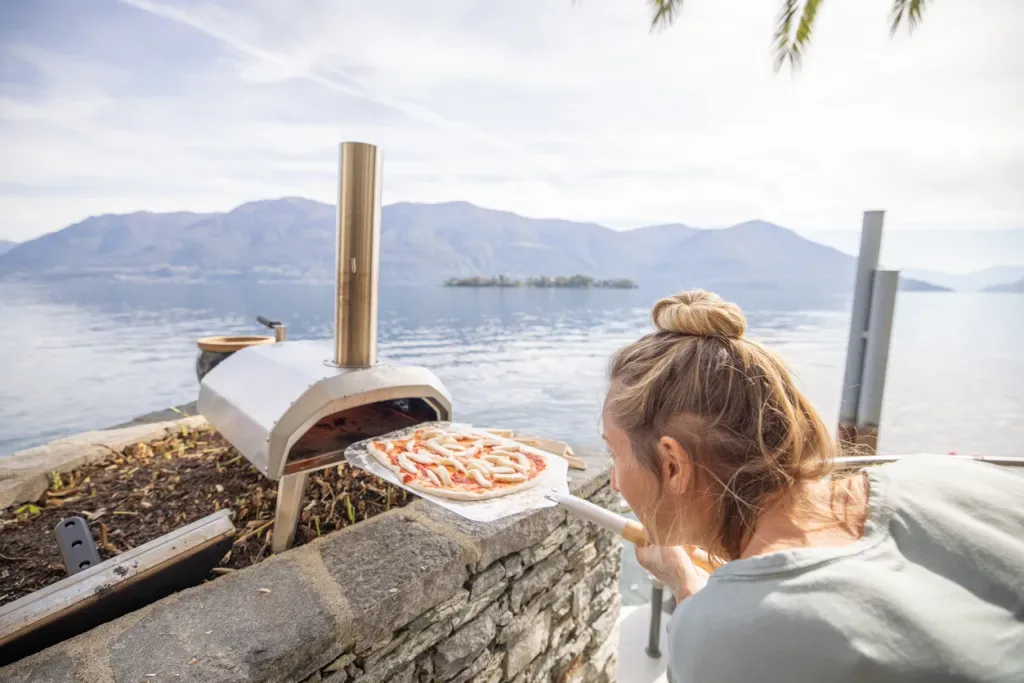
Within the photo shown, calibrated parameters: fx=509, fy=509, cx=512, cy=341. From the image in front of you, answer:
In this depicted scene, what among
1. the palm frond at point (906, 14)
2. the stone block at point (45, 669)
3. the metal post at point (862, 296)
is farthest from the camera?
the palm frond at point (906, 14)

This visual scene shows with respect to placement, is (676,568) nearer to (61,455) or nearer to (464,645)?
(464,645)

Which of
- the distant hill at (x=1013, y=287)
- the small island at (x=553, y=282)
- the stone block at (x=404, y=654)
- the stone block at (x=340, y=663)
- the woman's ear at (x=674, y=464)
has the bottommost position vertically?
the stone block at (x=404, y=654)

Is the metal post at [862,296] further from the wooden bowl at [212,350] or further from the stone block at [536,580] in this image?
the wooden bowl at [212,350]

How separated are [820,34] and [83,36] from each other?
6.67 meters

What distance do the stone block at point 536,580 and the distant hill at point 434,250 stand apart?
195 centimetres

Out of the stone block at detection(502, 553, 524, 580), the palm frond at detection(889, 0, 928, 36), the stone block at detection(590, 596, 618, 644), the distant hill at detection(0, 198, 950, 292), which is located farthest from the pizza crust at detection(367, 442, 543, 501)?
the palm frond at detection(889, 0, 928, 36)

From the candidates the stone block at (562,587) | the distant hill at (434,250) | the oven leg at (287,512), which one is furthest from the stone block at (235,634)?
the distant hill at (434,250)

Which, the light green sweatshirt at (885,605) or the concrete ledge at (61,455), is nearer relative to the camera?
the light green sweatshirt at (885,605)

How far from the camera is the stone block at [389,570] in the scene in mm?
1740

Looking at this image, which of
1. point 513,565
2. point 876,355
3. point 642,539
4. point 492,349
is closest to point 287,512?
point 513,565

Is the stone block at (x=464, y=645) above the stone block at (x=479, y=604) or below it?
below

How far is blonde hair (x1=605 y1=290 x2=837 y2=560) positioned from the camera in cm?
105

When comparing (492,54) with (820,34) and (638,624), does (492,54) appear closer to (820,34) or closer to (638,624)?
(820,34)

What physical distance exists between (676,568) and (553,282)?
303 inches
